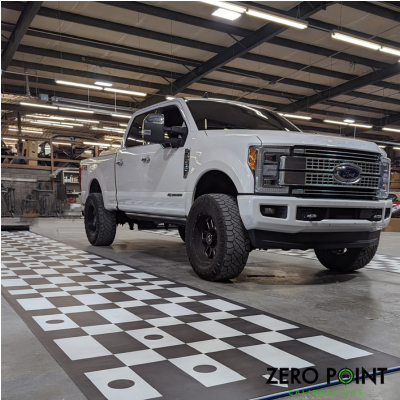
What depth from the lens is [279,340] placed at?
2506 millimetres

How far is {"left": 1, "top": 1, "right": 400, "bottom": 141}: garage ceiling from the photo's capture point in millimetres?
10914

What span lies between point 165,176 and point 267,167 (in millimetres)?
1519

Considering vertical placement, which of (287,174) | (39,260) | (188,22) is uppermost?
(188,22)

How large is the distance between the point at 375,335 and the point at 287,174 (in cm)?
147

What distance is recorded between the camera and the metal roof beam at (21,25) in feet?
32.1


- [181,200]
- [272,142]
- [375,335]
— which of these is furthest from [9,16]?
[375,335]

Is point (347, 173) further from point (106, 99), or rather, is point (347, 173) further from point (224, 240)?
point (106, 99)

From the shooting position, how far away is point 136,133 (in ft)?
19.0

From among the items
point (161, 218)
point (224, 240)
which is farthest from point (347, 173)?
point (161, 218)

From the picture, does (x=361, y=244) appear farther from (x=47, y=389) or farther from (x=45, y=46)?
(x=45, y=46)

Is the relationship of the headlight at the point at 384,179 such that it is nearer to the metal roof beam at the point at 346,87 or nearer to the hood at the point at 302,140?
the hood at the point at 302,140

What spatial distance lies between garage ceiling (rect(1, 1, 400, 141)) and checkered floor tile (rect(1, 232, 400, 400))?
5.97 meters

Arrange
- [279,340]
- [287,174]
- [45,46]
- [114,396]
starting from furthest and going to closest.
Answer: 1. [45,46]
2. [287,174]
3. [279,340]
4. [114,396]

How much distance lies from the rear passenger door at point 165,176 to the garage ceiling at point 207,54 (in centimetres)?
380
